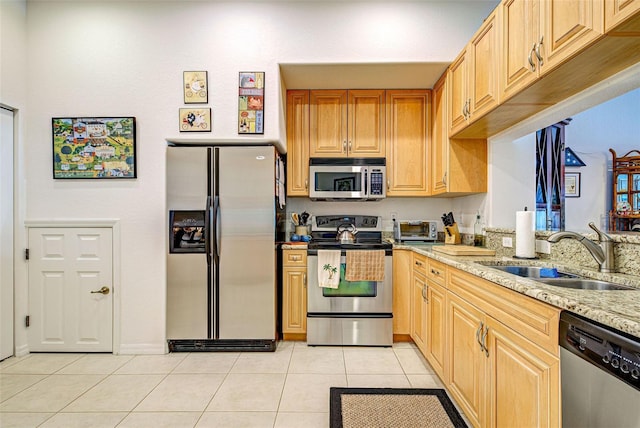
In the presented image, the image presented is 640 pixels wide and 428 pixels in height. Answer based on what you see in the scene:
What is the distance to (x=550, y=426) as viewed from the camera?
1130 millimetres

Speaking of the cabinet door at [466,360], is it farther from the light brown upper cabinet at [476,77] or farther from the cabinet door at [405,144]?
the cabinet door at [405,144]

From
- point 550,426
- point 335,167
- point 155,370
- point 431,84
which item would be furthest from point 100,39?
point 550,426

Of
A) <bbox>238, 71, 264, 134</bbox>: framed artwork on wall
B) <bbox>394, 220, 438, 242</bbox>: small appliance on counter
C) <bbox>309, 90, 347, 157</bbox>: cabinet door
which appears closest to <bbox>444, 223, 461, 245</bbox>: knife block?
<bbox>394, 220, 438, 242</bbox>: small appliance on counter

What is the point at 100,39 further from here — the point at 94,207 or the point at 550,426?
the point at 550,426

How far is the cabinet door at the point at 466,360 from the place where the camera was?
1.64 meters

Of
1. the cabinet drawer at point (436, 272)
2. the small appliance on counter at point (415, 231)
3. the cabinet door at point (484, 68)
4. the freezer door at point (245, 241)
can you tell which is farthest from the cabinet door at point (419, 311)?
the cabinet door at point (484, 68)

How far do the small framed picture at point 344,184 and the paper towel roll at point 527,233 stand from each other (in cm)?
156

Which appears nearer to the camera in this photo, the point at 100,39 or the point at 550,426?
the point at 550,426

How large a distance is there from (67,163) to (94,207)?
1.43 ft

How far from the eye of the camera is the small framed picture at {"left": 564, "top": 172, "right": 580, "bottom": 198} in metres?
2.40

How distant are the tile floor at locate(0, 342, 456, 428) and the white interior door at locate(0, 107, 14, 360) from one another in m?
0.23

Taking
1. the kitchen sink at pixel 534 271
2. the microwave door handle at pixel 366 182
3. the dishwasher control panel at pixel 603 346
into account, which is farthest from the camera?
the microwave door handle at pixel 366 182

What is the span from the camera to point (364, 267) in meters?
2.97

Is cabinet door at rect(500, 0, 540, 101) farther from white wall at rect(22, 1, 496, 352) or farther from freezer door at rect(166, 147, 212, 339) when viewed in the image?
freezer door at rect(166, 147, 212, 339)
